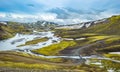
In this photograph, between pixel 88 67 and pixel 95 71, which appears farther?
pixel 88 67

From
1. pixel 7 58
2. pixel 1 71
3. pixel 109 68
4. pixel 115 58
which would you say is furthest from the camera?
pixel 115 58

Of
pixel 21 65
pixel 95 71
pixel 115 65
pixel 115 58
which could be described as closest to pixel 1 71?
pixel 21 65

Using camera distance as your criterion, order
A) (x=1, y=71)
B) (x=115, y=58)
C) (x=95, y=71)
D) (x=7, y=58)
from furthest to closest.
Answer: (x=115, y=58), (x=7, y=58), (x=95, y=71), (x=1, y=71)

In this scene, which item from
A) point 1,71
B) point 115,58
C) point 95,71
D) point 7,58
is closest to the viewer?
point 1,71

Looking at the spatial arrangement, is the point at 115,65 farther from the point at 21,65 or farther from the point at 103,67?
the point at 21,65

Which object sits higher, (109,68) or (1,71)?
(1,71)

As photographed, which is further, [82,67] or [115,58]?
[115,58]

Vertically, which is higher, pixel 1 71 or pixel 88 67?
pixel 1 71

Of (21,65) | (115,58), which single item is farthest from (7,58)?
(115,58)

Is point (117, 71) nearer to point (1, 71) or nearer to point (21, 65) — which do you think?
point (21, 65)
